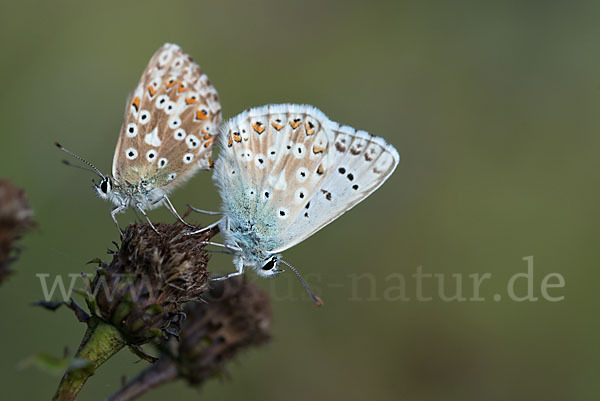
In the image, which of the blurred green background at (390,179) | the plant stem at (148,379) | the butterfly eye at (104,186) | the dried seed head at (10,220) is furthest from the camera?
the blurred green background at (390,179)

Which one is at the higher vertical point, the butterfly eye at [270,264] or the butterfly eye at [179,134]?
the butterfly eye at [179,134]

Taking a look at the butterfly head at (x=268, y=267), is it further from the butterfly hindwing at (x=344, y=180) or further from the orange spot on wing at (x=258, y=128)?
the orange spot on wing at (x=258, y=128)

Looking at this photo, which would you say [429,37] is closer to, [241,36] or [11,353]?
[241,36]

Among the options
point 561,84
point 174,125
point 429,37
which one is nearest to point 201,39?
point 429,37

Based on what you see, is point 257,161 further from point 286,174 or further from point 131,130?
point 131,130

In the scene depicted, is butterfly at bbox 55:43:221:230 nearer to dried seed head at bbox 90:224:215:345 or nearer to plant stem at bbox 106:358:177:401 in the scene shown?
dried seed head at bbox 90:224:215:345

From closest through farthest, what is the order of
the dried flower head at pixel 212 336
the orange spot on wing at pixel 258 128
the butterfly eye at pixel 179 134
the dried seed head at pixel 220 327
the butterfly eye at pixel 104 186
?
the dried flower head at pixel 212 336 < the dried seed head at pixel 220 327 < the butterfly eye at pixel 104 186 < the butterfly eye at pixel 179 134 < the orange spot on wing at pixel 258 128

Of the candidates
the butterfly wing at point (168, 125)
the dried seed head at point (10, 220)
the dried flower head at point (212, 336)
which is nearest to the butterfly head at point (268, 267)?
the dried flower head at point (212, 336)
